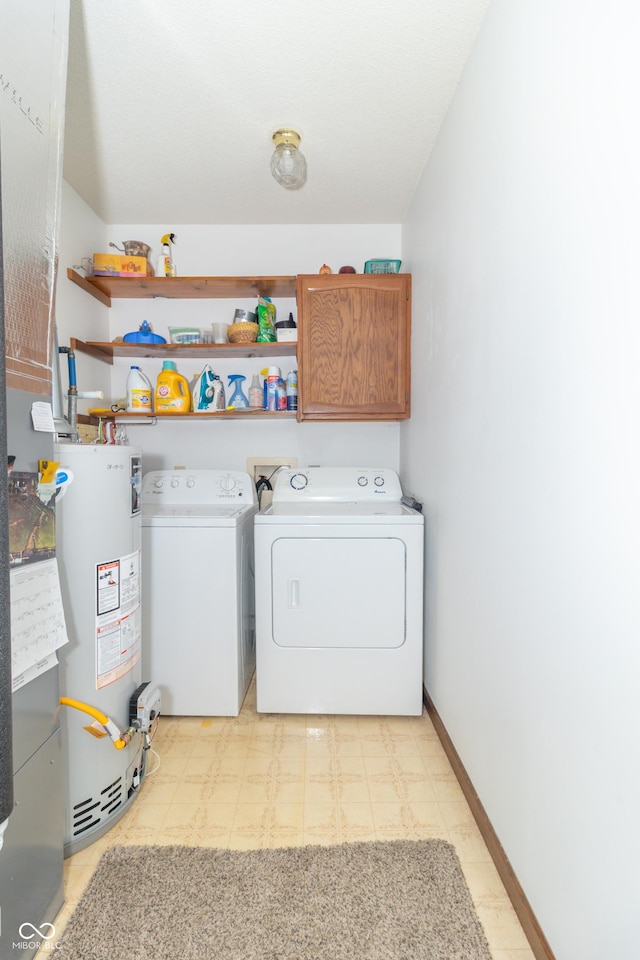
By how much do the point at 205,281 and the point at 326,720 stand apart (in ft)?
7.21

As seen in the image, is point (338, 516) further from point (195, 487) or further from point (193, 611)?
point (195, 487)

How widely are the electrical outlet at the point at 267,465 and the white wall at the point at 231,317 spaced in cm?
4

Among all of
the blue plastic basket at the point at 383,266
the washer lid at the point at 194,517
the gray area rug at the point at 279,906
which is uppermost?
the blue plastic basket at the point at 383,266

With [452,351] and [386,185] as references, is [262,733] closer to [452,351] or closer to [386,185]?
[452,351]

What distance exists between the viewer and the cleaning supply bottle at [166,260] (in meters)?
2.46

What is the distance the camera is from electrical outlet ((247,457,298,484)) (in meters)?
2.71

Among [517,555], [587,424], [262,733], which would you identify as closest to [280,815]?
[262,733]

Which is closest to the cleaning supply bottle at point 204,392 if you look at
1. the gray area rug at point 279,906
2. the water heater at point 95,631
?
the water heater at point 95,631

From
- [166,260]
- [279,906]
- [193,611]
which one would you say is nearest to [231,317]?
[166,260]

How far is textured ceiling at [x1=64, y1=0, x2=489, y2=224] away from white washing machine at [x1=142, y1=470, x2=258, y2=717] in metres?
1.57

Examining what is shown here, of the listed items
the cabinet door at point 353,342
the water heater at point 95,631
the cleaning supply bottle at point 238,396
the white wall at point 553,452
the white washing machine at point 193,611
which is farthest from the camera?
the cleaning supply bottle at point 238,396

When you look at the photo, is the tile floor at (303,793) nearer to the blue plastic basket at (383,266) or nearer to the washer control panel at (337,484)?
the washer control panel at (337,484)

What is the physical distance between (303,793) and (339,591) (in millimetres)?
718

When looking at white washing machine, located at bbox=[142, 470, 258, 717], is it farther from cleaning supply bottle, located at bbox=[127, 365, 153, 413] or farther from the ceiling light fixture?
the ceiling light fixture
